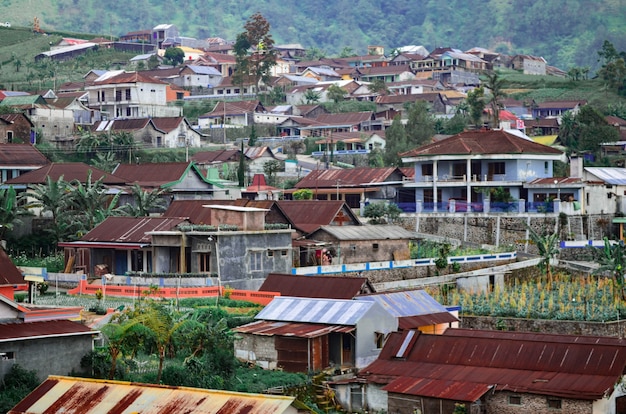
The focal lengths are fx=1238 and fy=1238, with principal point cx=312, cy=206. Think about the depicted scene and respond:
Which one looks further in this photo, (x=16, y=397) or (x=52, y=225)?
(x=52, y=225)

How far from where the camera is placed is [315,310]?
43281 mm

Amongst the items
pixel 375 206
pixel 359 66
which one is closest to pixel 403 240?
pixel 375 206

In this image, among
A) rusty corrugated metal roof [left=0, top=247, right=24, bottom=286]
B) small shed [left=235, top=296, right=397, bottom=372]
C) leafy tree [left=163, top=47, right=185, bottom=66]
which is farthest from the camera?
leafy tree [left=163, top=47, right=185, bottom=66]

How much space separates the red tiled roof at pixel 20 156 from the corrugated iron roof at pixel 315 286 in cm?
2319

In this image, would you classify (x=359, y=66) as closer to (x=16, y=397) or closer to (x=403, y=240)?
(x=403, y=240)

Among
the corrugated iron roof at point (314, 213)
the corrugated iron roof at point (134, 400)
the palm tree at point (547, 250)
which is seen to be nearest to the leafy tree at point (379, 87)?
the palm tree at point (547, 250)

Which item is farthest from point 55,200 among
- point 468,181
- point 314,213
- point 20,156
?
point 468,181

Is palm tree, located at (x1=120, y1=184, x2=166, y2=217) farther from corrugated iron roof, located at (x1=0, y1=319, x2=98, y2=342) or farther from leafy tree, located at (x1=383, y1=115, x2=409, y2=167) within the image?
leafy tree, located at (x1=383, y1=115, x2=409, y2=167)

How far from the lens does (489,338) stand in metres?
39.9

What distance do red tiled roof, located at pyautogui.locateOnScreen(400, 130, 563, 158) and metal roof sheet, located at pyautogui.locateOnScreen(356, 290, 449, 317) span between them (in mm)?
20872

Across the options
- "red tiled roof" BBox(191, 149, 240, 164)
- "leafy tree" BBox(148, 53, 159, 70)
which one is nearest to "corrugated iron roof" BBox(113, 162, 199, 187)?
"red tiled roof" BBox(191, 149, 240, 164)

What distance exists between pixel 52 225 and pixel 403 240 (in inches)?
664

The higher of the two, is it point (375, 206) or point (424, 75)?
point (424, 75)

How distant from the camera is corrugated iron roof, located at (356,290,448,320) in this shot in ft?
146
